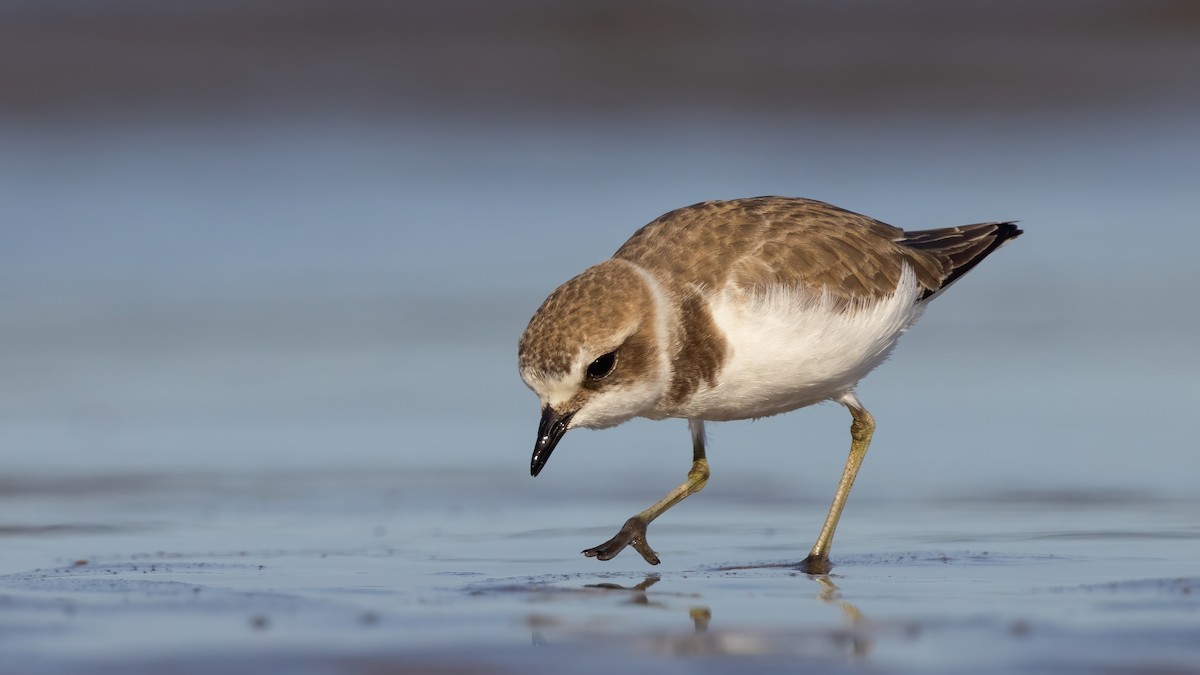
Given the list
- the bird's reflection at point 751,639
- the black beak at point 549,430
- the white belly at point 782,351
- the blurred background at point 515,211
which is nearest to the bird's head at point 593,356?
the black beak at point 549,430

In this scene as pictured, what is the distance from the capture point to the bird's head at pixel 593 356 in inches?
233

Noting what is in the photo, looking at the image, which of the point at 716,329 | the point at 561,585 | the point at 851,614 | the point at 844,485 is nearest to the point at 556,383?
the point at 716,329

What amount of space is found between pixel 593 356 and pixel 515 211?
7.85 meters

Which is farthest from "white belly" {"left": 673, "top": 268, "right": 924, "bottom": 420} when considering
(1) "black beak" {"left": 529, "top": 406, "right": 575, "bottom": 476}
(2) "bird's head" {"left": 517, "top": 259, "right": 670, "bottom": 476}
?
(1) "black beak" {"left": 529, "top": 406, "right": 575, "bottom": 476}

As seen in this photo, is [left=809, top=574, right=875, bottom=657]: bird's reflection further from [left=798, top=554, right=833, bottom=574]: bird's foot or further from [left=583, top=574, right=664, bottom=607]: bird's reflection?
[left=583, top=574, right=664, bottom=607]: bird's reflection

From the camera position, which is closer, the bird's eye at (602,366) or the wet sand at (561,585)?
the wet sand at (561,585)

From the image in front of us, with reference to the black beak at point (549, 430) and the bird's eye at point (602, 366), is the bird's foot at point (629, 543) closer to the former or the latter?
the black beak at point (549, 430)

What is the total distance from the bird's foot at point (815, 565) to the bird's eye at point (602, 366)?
0.98 metres

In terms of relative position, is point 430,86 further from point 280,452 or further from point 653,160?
point 280,452

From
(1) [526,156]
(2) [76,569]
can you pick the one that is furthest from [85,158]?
(2) [76,569]

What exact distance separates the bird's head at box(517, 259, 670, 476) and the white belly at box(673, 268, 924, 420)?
0.78 feet

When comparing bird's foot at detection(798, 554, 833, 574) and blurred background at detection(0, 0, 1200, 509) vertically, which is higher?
blurred background at detection(0, 0, 1200, 509)

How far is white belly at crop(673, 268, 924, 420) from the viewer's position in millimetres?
6113

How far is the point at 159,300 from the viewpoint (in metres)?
11.2
